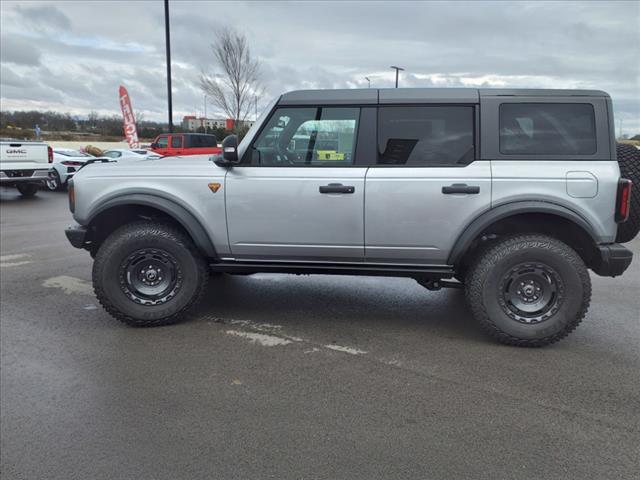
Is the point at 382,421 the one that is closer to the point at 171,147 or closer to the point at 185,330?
the point at 185,330

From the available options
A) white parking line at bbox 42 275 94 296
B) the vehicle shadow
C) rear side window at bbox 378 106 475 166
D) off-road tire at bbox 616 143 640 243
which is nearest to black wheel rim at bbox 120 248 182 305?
the vehicle shadow

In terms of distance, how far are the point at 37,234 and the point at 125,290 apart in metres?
5.53

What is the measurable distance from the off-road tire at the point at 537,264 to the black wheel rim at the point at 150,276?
243cm

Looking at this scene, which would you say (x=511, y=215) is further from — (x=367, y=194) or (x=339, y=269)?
(x=339, y=269)

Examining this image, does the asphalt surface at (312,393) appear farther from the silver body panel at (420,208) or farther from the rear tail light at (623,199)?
the rear tail light at (623,199)

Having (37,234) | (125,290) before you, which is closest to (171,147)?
(37,234)

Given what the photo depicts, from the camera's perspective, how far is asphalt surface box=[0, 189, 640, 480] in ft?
8.73

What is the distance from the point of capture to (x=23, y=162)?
13.5 m

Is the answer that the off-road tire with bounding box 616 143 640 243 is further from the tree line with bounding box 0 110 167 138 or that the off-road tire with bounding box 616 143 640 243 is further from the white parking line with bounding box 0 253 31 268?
the tree line with bounding box 0 110 167 138

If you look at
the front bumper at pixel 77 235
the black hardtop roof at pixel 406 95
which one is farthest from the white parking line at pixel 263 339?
the black hardtop roof at pixel 406 95

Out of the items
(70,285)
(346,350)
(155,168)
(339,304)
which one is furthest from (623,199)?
(70,285)

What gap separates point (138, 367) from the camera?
3.75m

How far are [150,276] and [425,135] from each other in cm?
255

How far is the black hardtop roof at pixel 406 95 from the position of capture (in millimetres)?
4074
